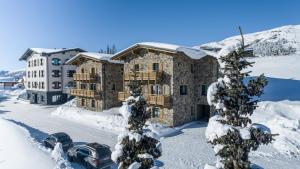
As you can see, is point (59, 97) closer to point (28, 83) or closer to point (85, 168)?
point (28, 83)

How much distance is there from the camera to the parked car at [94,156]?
63.9ft

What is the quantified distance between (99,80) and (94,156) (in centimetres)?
2459

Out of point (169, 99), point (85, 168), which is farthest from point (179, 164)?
point (169, 99)

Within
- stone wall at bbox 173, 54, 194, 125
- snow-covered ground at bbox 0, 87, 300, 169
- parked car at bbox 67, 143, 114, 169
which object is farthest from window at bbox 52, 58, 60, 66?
parked car at bbox 67, 143, 114, 169

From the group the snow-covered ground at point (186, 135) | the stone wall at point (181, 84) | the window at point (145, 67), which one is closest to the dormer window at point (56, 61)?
the snow-covered ground at point (186, 135)

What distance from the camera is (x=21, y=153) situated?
2034 centimetres

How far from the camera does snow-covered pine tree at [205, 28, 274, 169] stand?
9.86 m

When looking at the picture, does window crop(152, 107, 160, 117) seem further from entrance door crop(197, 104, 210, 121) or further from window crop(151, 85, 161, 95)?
entrance door crop(197, 104, 210, 121)

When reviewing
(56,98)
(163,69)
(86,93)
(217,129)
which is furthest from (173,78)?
(56,98)

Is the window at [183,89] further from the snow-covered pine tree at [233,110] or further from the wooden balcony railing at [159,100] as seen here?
the snow-covered pine tree at [233,110]

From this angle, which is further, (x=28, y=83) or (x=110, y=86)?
(x=28, y=83)

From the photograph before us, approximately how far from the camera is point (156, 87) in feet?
115

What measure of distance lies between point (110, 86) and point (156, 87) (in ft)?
36.8

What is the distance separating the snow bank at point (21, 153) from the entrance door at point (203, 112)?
2215 cm
